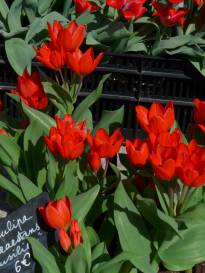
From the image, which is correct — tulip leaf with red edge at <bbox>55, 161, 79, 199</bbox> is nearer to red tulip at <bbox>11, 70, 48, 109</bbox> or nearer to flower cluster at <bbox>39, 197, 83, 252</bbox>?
flower cluster at <bbox>39, 197, 83, 252</bbox>

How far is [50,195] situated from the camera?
115cm

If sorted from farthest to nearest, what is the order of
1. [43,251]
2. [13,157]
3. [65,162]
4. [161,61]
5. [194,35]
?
[194,35], [161,61], [13,157], [65,162], [43,251]

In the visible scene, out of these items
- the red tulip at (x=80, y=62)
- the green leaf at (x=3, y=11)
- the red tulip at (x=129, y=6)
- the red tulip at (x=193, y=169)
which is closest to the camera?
the red tulip at (x=193, y=169)

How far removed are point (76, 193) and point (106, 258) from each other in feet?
0.51

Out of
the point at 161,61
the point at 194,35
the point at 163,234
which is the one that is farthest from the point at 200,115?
the point at 194,35

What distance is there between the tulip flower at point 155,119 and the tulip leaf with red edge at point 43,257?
28 centimetres

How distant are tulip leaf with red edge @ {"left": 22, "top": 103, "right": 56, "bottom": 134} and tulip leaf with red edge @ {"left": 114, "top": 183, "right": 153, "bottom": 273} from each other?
0.86ft

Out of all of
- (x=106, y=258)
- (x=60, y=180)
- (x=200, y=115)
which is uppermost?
(x=200, y=115)

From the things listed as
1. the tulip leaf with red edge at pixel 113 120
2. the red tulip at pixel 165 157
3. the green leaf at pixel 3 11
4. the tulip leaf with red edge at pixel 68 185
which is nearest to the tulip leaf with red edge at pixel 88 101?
the tulip leaf with red edge at pixel 113 120

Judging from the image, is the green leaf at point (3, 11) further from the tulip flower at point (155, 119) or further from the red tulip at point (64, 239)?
the red tulip at point (64, 239)

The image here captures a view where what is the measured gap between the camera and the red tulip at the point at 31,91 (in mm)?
1240

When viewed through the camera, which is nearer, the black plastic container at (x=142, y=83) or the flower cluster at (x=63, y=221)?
the flower cluster at (x=63, y=221)

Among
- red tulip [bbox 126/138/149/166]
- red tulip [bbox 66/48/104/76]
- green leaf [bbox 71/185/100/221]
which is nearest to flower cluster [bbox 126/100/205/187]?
red tulip [bbox 126/138/149/166]

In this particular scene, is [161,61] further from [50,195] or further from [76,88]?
[50,195]
